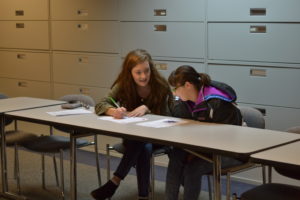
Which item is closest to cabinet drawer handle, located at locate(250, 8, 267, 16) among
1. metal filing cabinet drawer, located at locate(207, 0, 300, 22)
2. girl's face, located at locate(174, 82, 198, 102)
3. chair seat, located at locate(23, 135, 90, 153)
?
metal filing cabinet drawer, located at locate(207, 0, 300, 22)

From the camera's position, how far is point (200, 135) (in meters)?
2.95

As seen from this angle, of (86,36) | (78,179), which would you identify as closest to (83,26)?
(86,36)

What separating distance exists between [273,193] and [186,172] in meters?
0.58

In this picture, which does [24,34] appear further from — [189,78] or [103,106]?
[189,78]

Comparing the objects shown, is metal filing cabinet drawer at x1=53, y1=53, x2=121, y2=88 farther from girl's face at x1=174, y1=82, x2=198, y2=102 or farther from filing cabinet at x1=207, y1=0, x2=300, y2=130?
girl's face at x1=174, y1=82, x2=198, y2=102

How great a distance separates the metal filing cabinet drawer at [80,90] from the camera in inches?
212

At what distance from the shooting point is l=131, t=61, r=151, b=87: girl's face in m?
3.72

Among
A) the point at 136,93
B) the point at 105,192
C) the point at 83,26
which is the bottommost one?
the point at 105,192

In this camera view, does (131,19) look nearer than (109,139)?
Yes

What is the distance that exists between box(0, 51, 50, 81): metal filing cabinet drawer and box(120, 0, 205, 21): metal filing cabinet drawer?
4.06 feet

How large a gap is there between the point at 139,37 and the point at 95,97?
0.84 metres

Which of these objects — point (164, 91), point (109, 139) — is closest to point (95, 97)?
point (109, 139)

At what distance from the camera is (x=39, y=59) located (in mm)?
5883

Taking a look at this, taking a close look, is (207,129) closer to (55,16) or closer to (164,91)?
(164,91)
